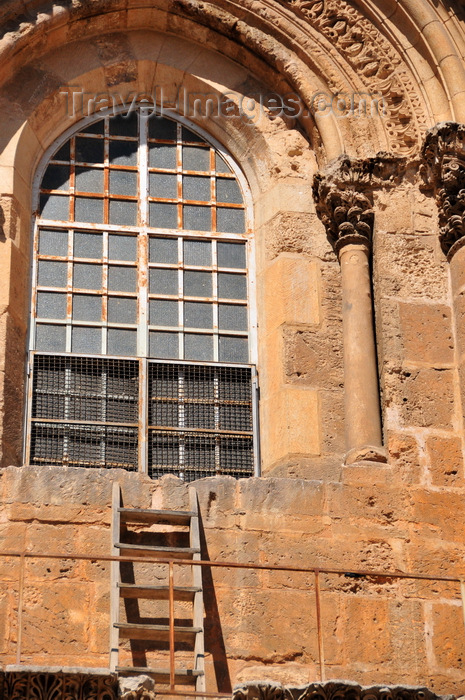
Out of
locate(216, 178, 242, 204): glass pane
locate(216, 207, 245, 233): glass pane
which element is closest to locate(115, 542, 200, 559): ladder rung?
locate(216, 207, 245, 233): glass pane

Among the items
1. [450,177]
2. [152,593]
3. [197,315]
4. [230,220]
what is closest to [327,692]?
[152,593]

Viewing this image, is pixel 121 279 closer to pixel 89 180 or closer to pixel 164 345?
pixel 164 345

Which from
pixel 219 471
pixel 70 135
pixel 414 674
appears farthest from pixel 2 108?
pixel 414 674

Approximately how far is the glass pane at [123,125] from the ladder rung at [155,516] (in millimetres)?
3426

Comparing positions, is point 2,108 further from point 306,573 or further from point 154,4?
point 306,573

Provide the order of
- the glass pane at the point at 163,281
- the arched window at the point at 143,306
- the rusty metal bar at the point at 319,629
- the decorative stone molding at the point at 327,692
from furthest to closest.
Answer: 1. the glass pane at the point at 163,281
2. the arched window at the point at 143,306
3. the rusty metal bar at the point at 319,629
4. the decorative stone molding at the point at 327,692

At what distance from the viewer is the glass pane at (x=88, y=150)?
1230cm

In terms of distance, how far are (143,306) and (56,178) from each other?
125cm

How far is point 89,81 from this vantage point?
12469 mm

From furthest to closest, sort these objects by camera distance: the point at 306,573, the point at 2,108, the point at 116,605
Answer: the point at 2,108, the point at 306,573, the point at 116,605

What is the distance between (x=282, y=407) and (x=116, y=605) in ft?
7.23

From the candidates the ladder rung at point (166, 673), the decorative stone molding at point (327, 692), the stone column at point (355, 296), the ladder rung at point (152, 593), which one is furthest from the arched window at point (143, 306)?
the decorative stone molding at point (327, 692)

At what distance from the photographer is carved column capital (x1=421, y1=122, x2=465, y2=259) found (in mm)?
11508

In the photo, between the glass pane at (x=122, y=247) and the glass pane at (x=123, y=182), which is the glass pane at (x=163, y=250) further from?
the glass pane at (x=123, y=182)
